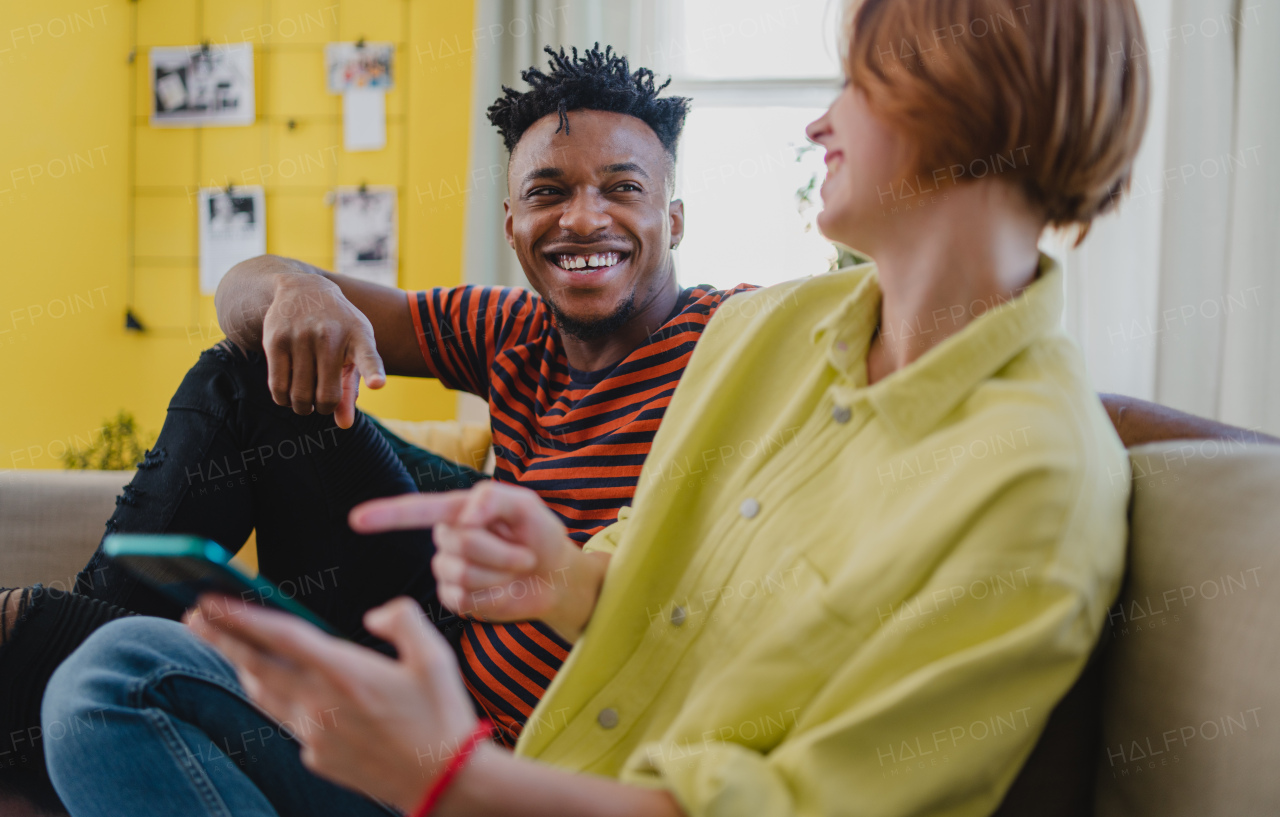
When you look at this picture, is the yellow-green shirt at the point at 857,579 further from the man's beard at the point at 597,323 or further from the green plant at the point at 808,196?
the green plant at the point at 808,196

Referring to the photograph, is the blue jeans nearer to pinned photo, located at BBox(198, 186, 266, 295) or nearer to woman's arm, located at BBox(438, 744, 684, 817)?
woman's arm, located at BBox(438, 744, 684, 817)

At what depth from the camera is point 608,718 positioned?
2.18 feet

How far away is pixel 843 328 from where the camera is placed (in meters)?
0.69

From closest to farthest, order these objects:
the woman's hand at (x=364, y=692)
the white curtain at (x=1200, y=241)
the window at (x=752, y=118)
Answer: the woman's hand at (x=364, y=692) < the white curtain at (x=1200, y=241) < the window at (x=752, y=118)

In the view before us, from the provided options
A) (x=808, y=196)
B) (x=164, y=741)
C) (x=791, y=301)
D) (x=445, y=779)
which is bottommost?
(x=164, y=741)

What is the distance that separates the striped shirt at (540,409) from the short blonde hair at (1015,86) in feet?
1.70

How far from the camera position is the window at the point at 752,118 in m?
2.54

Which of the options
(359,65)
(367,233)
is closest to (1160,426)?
(367,233)

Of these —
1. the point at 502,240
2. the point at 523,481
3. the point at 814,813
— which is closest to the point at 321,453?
the point at 523,481

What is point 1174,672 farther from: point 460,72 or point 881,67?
point 460,72

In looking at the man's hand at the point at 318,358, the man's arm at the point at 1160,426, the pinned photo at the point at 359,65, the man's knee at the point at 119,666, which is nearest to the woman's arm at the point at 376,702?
the man's knee at the point at 119,666

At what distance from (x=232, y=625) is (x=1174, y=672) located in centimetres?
62

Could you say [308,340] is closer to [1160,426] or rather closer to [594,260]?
[594,260]

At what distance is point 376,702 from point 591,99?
100 cm
